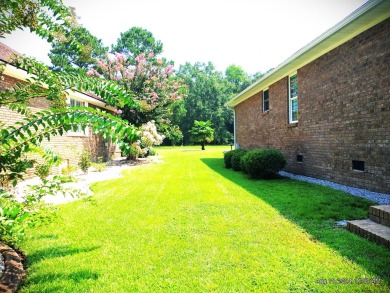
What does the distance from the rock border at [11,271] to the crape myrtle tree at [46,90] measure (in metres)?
1.17

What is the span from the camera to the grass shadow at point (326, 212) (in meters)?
2.92

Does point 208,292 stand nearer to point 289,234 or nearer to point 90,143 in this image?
point 289,234

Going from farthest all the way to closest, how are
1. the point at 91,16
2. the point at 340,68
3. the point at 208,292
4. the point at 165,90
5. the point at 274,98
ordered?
the point at 165,90
the point at 274,98
the point at 340,68
the point at 91,16
the point at 208,292

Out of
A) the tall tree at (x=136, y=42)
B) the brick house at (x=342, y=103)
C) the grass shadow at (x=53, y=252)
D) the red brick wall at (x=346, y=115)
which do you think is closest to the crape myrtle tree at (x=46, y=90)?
the grass shadow at (x=53, y=252)

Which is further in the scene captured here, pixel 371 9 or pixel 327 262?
pixel 371 9

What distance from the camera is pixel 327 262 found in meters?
2.85

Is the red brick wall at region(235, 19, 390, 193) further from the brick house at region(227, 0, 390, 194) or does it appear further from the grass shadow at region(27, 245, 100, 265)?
the grass shadow at region(27, 245, 100, 265)

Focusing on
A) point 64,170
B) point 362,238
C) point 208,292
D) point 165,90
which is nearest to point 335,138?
point 362,238

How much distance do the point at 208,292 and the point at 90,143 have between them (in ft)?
42.2

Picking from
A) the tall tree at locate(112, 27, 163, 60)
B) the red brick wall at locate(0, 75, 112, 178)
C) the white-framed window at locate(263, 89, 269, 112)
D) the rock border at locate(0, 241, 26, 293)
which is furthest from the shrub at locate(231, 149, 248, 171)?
the tall tree at locate(112, 27, 163, 60)

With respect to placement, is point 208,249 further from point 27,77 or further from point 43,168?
point 27,77

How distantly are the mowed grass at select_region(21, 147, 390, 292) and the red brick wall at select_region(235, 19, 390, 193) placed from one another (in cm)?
133

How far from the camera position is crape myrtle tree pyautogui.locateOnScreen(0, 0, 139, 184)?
1.48 metres

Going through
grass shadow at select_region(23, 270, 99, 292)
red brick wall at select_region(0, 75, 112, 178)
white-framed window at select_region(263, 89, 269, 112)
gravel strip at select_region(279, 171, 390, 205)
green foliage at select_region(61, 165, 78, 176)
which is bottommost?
grass shadow at select_region(23, 270, 99, 292)
